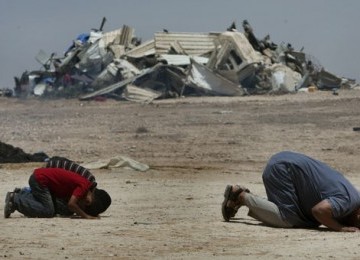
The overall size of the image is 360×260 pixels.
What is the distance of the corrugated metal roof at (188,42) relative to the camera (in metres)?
45.3

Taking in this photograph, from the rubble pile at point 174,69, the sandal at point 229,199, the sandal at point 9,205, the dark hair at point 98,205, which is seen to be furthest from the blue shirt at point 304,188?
the rubble pile at point 174,69

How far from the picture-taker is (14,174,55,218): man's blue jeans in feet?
41.7

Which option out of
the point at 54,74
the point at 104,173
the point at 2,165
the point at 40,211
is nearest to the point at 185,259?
the point at 40,211

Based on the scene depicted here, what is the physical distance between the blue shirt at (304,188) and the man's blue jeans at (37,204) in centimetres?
236

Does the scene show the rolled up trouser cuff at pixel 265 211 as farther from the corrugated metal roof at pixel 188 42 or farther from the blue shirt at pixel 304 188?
the corrugated metal roof at pixel 188 42

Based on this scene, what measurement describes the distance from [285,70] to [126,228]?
31.6m

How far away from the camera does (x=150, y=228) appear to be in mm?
11727

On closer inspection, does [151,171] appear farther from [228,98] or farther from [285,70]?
[285,70]

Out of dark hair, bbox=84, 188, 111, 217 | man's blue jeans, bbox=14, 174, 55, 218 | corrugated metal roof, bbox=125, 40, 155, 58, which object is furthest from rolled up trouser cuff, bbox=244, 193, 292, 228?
corrugated metal roof, bbox=125, 40, 155, 58

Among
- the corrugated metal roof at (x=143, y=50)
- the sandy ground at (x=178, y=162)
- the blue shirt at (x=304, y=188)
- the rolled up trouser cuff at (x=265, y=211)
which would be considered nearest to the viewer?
the sandy ground at (x=178, y=162)

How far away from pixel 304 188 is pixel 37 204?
2.91 m

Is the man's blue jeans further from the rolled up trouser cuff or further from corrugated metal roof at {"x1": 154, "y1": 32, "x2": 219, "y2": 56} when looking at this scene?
corrugated metal roof at {"x1": 154, "y1": 32, "x2": 219, "y2": 56}

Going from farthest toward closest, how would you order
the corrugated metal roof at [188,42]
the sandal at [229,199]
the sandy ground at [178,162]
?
the corrugated metal roof at [188,42] < the sandal at [229,199] < the sandy ground at [178,162]

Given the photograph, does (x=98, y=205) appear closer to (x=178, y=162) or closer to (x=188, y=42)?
(x=178, y=162)
